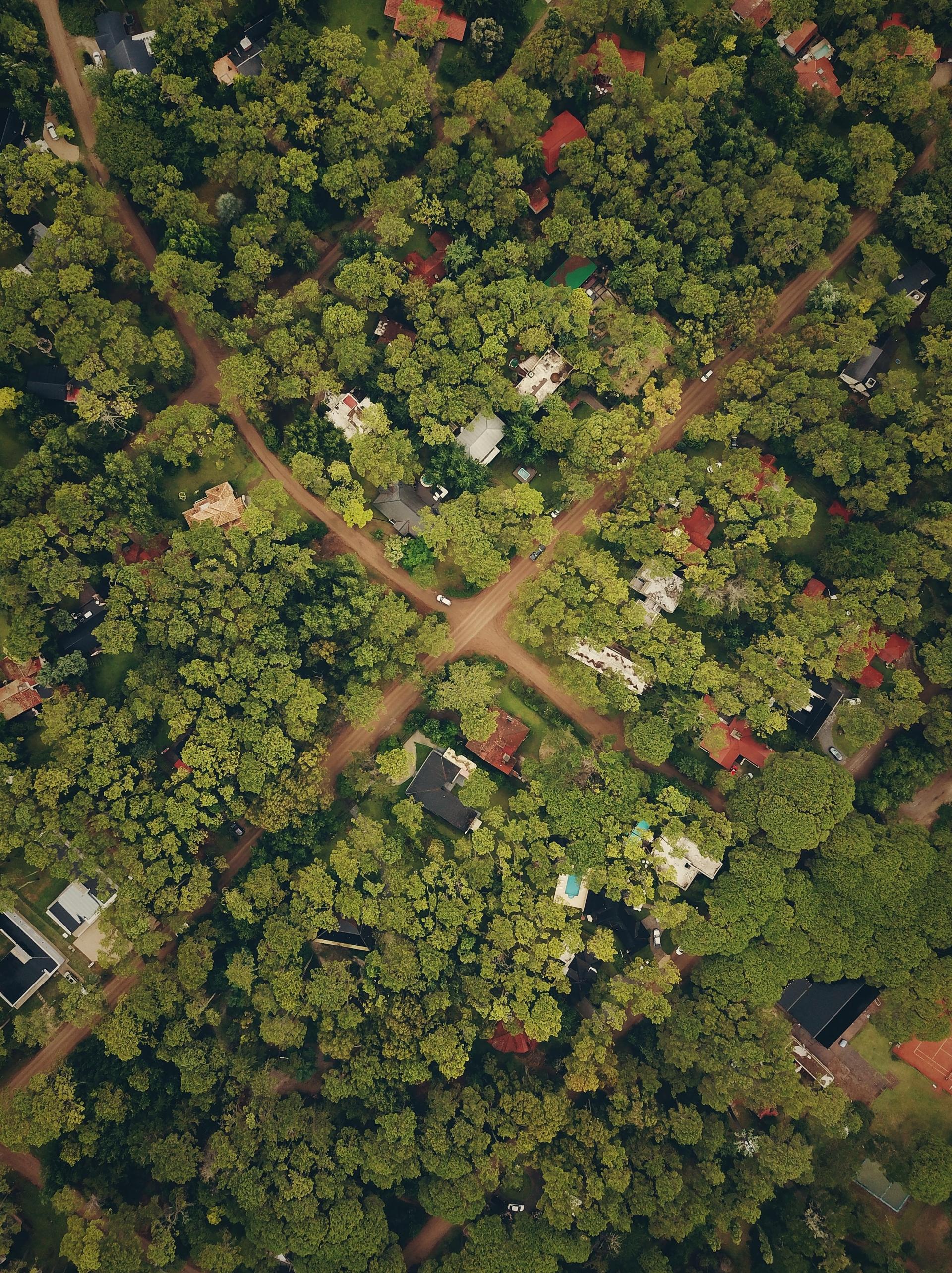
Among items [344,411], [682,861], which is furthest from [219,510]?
[682,861]

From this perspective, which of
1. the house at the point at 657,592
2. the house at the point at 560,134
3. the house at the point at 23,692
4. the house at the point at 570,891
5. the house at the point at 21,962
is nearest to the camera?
the house at the point at 21,962

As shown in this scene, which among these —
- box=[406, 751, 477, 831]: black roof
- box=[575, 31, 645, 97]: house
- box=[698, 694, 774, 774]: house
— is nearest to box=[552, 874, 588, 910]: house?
box=[406, 751, 477, 831]: black roof

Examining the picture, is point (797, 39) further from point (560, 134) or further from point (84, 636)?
point (84, 636)

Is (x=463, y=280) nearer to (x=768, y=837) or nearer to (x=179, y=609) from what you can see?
(x=179, y=609)

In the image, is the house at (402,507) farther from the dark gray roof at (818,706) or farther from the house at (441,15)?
the house at (441,15)

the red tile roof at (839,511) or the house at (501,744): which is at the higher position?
the red tile roof at (839,511)

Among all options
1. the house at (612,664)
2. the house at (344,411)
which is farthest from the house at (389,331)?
the house at (612,664)

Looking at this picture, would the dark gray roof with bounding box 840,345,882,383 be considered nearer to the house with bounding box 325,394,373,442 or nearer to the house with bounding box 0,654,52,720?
the house with bounding box 325,394,373,442
